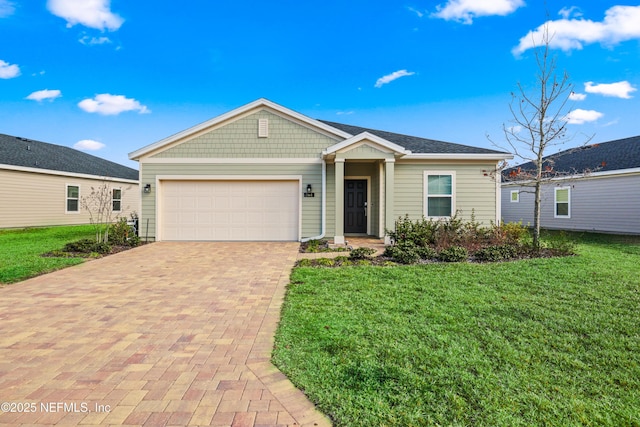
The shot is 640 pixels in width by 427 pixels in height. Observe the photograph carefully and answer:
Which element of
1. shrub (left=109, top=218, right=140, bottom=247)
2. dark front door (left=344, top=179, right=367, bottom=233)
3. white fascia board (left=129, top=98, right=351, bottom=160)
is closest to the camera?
shrub (left=109, top=218, right=140, bottom=247)

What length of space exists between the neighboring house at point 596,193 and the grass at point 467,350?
923 cm

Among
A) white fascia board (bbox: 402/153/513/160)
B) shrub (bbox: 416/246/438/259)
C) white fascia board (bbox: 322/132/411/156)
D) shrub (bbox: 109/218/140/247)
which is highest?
white fascia board (bbox: 322/132/411/156)

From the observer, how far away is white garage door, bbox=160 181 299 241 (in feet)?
36.9

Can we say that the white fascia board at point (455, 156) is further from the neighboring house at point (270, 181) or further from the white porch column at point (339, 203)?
the white porch column at point (339, 203)

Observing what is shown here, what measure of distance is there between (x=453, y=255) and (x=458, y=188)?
5.04 m

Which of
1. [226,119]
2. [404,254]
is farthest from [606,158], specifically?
[226,119]

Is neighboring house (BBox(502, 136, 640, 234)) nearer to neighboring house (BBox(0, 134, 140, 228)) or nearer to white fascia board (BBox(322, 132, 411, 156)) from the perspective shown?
white fascia board (BBox(322, 132, 411, 156))

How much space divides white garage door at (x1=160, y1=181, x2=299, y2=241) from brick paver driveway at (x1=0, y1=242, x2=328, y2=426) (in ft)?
17.1

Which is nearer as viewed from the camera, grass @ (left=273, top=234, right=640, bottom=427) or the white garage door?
grass @ (left=273, top=234, right=640, bottom=427)

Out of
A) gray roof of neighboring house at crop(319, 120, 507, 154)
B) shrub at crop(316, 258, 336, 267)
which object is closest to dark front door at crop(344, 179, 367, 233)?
gray roof of neighboring house at crop(319, 120, 507, 154)

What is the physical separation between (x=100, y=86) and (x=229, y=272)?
13.6 meters

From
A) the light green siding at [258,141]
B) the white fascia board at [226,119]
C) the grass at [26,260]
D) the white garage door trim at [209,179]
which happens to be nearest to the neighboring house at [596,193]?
the light green siding at [258,141]

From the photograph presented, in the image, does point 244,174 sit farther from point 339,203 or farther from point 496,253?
point 496,253

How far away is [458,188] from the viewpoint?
11.4 metres
